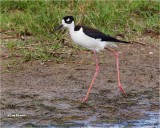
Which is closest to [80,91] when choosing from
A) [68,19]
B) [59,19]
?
[68,19]

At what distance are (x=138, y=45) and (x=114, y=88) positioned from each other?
166 cm

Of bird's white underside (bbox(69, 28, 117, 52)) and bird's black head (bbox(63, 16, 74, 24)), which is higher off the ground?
bird's black head (bbox(63, 16, 74, 24))

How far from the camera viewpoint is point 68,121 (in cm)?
603

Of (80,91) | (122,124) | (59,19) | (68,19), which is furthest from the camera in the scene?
(59,19)

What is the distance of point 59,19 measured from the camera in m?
8.64

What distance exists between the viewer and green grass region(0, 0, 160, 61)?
8.29m

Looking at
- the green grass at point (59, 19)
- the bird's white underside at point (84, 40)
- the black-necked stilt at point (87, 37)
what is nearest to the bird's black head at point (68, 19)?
the black-necked stilt at point (87, 37)

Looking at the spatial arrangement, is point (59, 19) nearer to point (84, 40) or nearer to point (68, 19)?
point (68, 19)

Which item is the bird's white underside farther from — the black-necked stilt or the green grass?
the green grass

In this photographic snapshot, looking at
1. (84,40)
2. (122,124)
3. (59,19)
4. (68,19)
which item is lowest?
(59,19)

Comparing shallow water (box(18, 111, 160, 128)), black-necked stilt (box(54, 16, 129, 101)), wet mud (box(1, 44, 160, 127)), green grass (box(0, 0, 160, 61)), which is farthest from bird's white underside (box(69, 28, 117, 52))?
shallow water (box(18, 111, 160, 128))

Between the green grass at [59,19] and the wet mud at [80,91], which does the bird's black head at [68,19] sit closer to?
the wet mud at [80,91]

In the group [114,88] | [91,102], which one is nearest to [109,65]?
[114,88]

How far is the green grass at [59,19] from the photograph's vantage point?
829 cm
